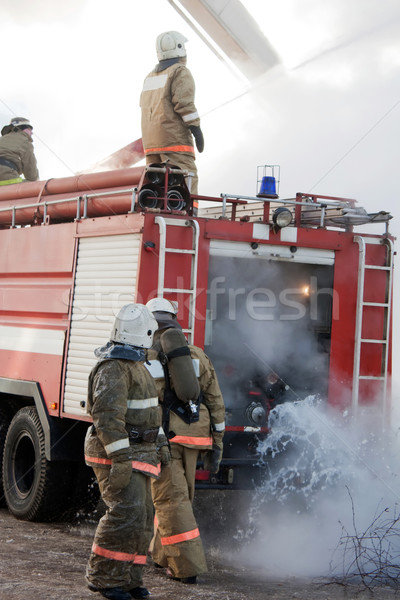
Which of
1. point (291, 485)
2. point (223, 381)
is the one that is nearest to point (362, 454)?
point (291, 485)

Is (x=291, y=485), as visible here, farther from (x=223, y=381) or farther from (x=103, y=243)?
(x=103, y=243)

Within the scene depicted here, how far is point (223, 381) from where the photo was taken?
683 centimetres

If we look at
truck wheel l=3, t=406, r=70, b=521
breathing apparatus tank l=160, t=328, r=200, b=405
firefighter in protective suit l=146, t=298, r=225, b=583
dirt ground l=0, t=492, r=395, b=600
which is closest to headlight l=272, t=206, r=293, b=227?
firefighter in protective suit l=146, t=298, r=225, b=583

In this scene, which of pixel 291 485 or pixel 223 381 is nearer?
pixel 291 485

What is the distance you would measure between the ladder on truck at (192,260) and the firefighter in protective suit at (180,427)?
245 mm

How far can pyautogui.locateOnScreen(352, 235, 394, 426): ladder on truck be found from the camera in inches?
264

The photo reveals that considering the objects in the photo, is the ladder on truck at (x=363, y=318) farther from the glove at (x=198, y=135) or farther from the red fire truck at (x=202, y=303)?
the glove at (x=198, y=135)

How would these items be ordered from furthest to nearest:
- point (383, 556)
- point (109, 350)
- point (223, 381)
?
point (223, 381), point (383, 556), point (109, 350)

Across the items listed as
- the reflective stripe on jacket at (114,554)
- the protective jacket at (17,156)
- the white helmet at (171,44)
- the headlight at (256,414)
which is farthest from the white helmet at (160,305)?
the protective jacket at (17,156)

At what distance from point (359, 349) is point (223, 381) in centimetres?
113

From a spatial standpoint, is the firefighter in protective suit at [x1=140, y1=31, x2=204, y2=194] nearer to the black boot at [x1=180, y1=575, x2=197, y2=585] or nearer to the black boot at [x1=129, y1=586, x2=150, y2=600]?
the black boot at [x1=180, y1=575, x2=197, y2=585]

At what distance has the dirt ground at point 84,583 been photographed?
457 centimetres

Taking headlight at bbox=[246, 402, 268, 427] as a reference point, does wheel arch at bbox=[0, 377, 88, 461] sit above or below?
below

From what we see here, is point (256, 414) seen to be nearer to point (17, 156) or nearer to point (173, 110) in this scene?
point (173, 110)
